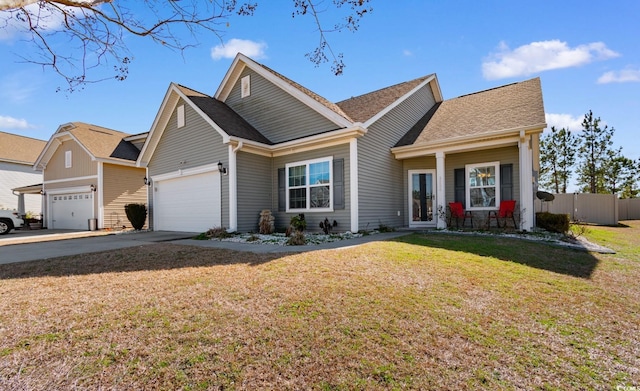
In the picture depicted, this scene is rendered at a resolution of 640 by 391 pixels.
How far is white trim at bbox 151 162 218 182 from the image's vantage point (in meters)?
11.3

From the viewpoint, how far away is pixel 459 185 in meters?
11.6

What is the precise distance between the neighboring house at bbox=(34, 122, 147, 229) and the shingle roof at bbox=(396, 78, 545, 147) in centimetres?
1423

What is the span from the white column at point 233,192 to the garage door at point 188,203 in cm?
65

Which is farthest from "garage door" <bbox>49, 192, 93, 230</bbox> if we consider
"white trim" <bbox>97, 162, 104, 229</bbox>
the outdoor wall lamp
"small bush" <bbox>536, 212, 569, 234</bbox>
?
"small bush" <bbox>536, 212, 569, 234</bbox>

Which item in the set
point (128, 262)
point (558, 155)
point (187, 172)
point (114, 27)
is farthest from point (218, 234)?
point (558, 155)

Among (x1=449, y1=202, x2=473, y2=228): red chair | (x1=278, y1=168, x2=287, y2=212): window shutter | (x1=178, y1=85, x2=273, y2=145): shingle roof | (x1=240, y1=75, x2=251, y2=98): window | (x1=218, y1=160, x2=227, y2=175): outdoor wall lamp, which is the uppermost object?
(x1=240, y1=75, x2=251, y2=98): window

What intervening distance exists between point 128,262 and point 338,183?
20.5 feet

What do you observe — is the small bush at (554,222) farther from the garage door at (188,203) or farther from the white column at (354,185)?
the garage door at (188,203)

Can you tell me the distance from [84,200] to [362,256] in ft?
54.9

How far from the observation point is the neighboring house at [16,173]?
71.8 feet

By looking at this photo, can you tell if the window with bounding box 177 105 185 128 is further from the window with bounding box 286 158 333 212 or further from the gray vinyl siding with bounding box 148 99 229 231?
the window with bounding box 286 158 333 212

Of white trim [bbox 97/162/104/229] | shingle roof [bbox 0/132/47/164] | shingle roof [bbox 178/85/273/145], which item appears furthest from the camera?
shingle roof [bbox 0/132/47/164]

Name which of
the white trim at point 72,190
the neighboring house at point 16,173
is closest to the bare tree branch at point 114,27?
the white trim at point 72,190

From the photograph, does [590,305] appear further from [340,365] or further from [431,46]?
[431,46]
